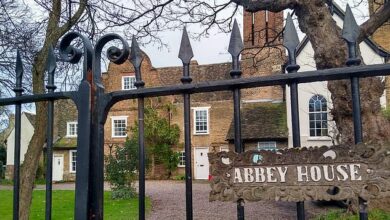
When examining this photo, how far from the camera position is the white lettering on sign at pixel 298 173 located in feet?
4.64

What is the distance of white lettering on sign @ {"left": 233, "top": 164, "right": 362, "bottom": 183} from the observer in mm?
1414

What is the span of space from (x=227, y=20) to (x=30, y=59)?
471 centimetres

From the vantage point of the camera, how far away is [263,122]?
23.5m

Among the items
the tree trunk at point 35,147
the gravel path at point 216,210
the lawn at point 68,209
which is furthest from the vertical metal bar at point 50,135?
the lawn at point 68,209

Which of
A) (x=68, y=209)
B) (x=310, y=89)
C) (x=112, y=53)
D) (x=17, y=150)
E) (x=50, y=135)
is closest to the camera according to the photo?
(x=112, y=53)

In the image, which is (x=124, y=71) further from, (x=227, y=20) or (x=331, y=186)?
(x=331, y=186)

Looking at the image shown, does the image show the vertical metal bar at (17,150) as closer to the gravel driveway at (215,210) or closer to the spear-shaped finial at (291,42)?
the spear-shaped finial at (291,42)

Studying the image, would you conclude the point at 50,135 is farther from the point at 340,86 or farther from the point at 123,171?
the point at 123,171

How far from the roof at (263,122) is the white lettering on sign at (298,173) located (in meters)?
20.7

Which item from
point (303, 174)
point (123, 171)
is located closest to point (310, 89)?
point (123, 171)

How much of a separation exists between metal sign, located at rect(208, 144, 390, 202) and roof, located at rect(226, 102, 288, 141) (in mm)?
20726

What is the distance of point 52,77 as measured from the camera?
209 cm

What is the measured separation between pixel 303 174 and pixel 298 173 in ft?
0.06

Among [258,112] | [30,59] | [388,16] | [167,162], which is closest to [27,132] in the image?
[167,162]
